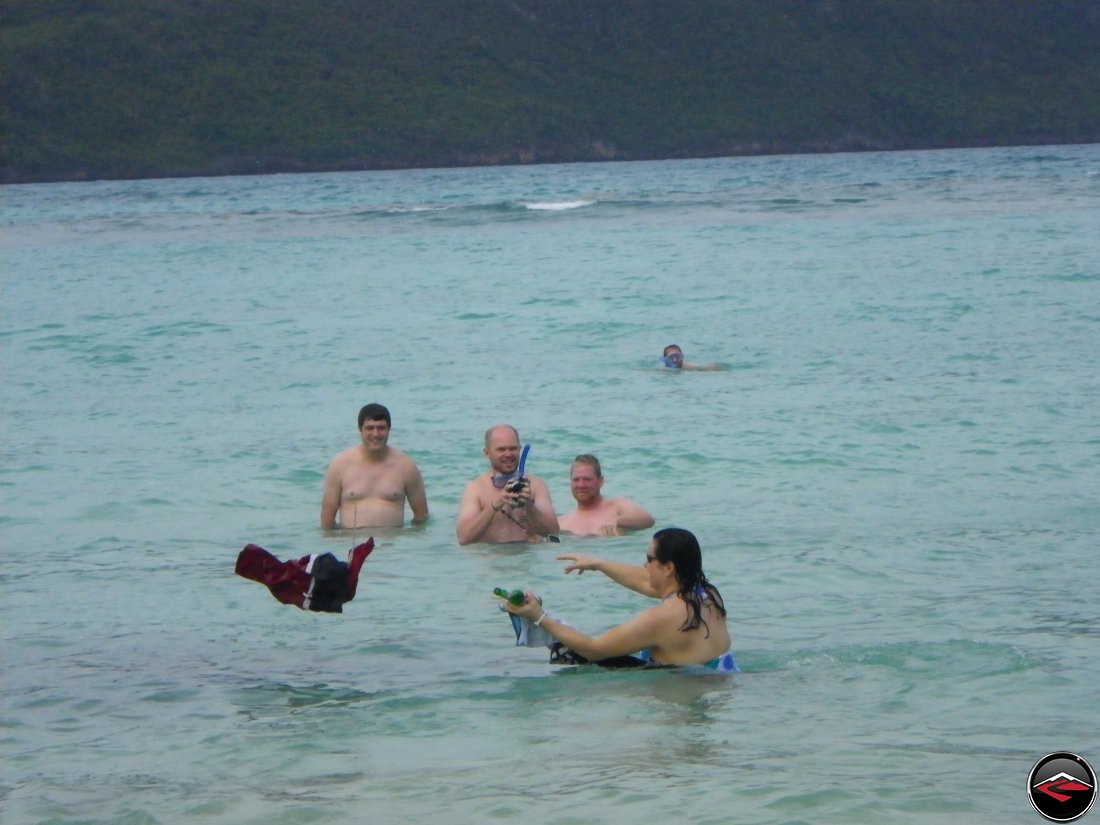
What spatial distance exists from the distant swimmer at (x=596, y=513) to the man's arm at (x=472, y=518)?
575mm

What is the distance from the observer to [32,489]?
1150cm

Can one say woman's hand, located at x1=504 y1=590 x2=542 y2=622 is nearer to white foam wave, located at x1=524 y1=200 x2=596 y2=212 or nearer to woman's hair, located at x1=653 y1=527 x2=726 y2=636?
woman's hair, located at x1=653 y1=527 x2=726 y2=636

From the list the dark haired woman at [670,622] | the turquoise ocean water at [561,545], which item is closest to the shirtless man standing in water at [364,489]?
the turquoise ocean water at [561,545]

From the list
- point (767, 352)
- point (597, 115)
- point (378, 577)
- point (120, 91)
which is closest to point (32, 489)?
point (378, 577)

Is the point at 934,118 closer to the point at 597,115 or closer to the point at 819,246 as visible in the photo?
the point at 597,115

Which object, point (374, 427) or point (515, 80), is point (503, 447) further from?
point (515, 80)

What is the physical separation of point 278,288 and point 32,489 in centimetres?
1559

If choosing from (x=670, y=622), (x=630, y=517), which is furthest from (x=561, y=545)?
(x=670, y=622)

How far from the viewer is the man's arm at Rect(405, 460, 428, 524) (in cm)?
977

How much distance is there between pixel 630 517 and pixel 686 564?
3219 mm

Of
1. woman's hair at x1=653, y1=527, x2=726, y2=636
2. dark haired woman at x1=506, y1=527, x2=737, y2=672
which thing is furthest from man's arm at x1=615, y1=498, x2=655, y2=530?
woman's hair at x1=653, y1=527, x2=726, y2=636

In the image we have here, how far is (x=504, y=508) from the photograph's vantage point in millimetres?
8602

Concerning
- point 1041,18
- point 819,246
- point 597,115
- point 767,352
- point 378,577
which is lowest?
point 378,577

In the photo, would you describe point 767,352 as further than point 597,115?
No
